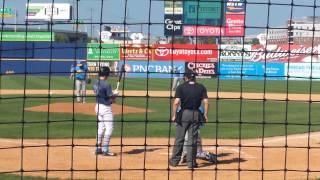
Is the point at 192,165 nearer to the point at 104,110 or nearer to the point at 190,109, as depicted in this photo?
the point at 190,109

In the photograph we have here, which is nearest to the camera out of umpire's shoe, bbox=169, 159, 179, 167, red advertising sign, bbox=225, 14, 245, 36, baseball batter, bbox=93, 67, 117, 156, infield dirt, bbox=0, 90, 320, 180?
red advertising sign, bbox=225, 14, 245, 36

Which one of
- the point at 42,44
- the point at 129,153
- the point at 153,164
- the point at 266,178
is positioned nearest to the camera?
the point at 266,178

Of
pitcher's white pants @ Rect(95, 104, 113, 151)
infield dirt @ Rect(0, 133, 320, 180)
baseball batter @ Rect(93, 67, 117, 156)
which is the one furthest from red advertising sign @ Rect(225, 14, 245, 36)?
pitcher's white pants @ Rect(95, 104, 113, 151)

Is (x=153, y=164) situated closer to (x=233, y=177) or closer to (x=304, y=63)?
(x=233, y=177)

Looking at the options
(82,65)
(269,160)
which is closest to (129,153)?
(269,160)

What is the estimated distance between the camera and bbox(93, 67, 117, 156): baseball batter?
1180cm

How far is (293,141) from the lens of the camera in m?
14.8

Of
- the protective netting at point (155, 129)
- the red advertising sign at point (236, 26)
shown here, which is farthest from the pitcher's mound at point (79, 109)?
the red advertising sign at point (236, 26)

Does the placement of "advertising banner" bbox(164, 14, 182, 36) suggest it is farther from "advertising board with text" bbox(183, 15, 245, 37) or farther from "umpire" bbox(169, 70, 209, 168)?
"umpire" bbox(169, 70, 209, 168)

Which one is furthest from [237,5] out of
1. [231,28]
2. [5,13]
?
[5,13]

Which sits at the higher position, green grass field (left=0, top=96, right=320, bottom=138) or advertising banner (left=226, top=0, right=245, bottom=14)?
advertising banner (left=226, top=0, right=245, bottom=14)

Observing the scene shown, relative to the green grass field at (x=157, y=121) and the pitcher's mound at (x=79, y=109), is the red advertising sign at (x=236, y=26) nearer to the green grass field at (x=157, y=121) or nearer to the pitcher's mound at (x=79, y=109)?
the green grass field at (x=157, y=121)

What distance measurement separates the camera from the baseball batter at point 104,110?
11.8 metres

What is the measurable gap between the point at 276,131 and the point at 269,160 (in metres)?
4.81
